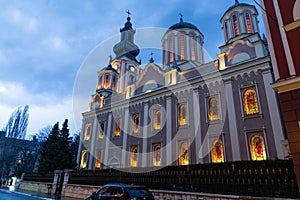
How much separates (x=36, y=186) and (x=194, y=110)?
1803 centimetres

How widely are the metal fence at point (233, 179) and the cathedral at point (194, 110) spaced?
226 inches

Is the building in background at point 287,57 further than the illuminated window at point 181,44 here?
No

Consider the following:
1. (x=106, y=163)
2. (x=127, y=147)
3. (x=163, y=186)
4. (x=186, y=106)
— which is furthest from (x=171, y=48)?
(x=163, y=186)

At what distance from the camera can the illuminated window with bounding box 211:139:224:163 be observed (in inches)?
603

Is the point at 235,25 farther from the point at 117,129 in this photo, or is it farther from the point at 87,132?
the point at 87,132

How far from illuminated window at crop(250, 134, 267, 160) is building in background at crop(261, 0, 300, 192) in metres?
7.25

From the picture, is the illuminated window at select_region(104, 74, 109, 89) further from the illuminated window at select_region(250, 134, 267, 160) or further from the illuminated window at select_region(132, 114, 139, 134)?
the illuminated window at select_region(250, 134, 267, 160)

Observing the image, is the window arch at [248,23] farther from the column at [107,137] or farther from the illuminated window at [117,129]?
the column at [107,137]

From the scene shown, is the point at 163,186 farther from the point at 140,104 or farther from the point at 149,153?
the point at 140,104

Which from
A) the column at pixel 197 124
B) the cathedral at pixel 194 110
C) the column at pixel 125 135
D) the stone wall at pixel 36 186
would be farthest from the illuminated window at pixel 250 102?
the stone wall at pixel 36 186

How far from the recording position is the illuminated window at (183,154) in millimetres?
17000

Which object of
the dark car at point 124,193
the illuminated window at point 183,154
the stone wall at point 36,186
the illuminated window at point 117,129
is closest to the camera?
the dark car at point 124,193

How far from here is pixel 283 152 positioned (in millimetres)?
12531

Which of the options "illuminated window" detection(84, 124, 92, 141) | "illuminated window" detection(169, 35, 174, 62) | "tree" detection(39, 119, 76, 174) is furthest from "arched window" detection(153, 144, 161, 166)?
"illuminated window" detection(169, 35, 174, 62)
